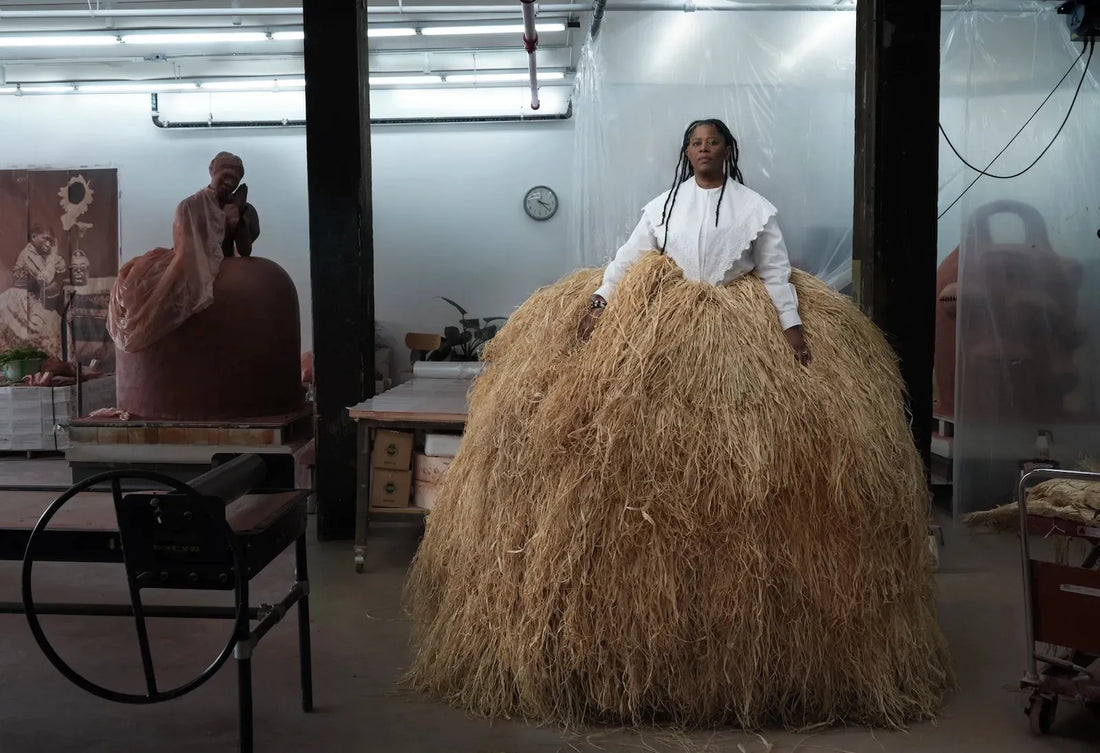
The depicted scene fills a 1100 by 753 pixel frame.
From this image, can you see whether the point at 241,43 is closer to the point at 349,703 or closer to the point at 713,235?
the point at 713,235

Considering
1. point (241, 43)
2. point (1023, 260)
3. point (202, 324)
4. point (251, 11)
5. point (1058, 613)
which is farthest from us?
point (241, 43)

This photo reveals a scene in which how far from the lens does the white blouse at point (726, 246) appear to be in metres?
2.76

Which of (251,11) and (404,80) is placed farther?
(404,80)

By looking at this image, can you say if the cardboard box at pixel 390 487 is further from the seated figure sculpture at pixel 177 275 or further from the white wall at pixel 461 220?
the white wall at pixel 461 220

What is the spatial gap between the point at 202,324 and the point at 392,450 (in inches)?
62.7

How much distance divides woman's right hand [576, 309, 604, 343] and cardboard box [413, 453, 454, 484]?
53.6 inches

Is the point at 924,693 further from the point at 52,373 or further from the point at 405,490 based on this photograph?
the point at 52,373

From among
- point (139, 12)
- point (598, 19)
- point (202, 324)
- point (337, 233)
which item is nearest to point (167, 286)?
point (202, 324)

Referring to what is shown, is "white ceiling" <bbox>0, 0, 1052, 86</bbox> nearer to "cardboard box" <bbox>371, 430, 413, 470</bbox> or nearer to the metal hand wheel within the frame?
"cardboard box" <bbox>371, 430, 413, 470</bbox>

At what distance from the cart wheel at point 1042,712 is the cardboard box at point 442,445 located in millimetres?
2262

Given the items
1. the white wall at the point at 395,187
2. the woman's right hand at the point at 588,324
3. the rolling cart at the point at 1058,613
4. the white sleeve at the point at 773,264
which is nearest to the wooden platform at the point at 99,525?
the woman's right hand at the point at 588,324

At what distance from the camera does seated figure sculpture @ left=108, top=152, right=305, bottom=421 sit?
483 centimetres

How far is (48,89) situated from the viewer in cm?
855

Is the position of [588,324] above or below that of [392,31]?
below
